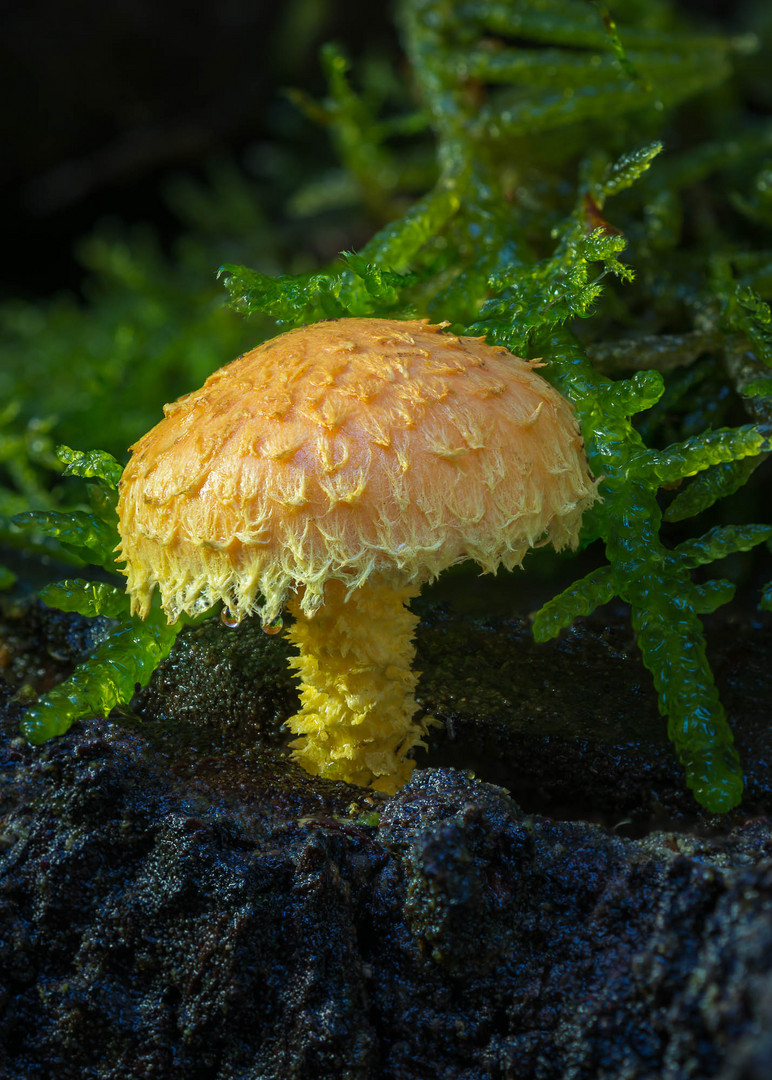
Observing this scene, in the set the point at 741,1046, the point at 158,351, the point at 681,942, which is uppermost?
the point at 158,351

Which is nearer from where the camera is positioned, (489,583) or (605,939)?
(605,939)

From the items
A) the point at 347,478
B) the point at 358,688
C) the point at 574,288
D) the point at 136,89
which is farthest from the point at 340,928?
the point at 136,89

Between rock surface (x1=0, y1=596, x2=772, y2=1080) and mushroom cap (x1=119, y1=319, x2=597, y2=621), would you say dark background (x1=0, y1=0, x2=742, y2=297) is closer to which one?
mushroom cap (x1=119, y1=319, x2=597, y2=621)

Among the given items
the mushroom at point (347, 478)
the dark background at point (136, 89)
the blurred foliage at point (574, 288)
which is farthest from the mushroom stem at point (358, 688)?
the dark background at point (136, 89)

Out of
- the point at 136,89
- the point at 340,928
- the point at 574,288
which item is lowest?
the point at 340,928

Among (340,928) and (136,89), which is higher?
(136,89)

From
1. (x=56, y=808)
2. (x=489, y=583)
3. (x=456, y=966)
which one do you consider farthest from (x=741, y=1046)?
(x=489, y=583)

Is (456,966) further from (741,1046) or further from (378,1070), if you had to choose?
(741,1046)

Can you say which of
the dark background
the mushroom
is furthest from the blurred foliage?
the dark background

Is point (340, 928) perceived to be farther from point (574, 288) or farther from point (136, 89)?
point (136, 89)
